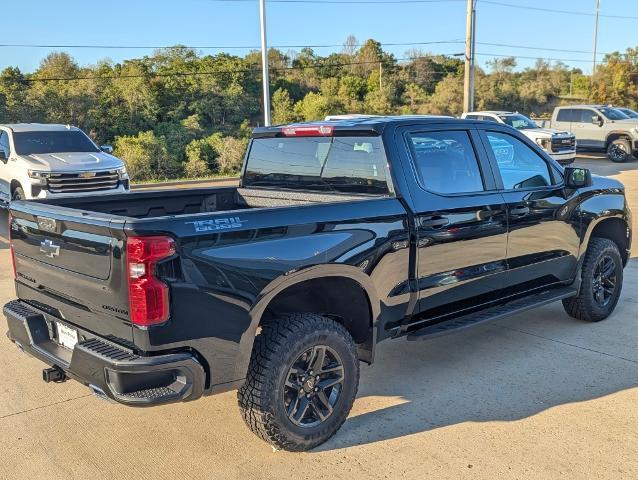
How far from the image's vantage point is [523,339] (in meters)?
5.27

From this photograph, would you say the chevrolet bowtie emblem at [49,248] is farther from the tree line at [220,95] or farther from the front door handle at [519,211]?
the tree line at [220,95]

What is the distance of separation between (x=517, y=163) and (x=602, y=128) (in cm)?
2156

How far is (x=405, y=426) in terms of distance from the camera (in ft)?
12.3

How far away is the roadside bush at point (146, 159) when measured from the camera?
24500 mm

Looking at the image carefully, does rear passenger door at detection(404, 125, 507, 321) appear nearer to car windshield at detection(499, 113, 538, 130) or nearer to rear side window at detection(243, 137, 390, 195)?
rear side window at detection(243, 137, 390, 195)

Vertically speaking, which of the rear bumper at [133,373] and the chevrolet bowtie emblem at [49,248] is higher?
the chevrolet bowtie emblem at [49,248]

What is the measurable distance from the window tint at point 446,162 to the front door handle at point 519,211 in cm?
35

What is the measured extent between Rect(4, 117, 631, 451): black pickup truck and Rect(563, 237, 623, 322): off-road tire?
3cm

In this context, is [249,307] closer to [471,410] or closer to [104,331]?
[104,331]

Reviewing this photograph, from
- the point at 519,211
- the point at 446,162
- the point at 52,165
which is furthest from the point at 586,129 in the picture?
the point at 446,162

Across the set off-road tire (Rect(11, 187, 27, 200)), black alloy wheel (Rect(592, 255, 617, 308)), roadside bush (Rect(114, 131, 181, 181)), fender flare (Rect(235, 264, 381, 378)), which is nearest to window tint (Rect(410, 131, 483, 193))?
fender flare (Rect(235, 264, 381, 378))

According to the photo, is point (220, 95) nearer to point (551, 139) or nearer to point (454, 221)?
point (551, 139)

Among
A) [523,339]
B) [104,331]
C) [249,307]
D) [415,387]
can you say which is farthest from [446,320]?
[104,331]

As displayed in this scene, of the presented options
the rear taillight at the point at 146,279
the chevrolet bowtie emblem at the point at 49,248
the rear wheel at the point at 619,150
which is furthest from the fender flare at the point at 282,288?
the rear wheel at the point at 619,150
